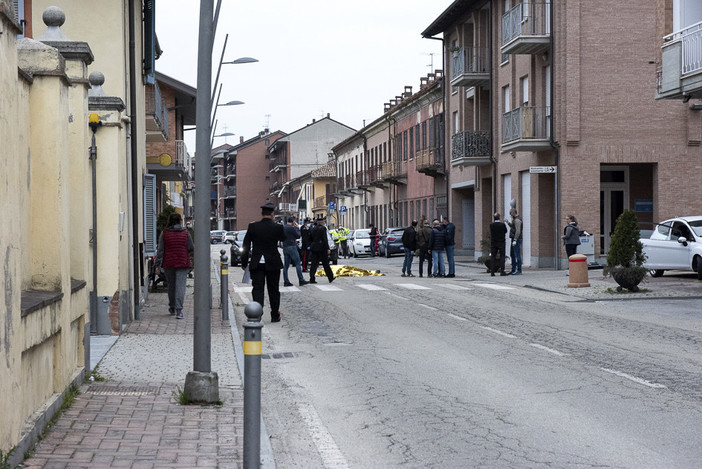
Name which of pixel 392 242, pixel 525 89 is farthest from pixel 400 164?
pixel 525 89

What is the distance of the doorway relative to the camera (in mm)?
33469

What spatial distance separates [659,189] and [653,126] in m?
1.98

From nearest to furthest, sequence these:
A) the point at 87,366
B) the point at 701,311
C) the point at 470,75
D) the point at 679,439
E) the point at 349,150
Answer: the point at 679,439
the point at 87,366
the point at 701,311
the point at 470,75
the point at 349,150

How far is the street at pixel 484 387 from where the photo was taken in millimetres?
6746

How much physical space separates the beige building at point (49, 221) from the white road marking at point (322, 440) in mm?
1897

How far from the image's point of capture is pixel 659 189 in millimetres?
31859

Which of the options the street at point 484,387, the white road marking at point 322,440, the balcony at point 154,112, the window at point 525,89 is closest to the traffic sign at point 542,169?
the window at point 525,89

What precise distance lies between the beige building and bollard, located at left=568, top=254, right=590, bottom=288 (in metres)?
12.2

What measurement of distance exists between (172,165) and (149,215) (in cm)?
1413

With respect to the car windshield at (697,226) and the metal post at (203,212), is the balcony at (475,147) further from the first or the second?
the metal post at (203,212)

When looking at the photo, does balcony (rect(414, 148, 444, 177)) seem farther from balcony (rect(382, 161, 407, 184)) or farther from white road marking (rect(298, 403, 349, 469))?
white road marking (rect(298, 403, 349, 469))

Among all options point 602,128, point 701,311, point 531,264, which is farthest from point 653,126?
point 701,311

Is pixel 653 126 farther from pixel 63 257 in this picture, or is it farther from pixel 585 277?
pixel 63 257

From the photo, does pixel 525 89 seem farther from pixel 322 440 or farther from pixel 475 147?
pixel 322 440
